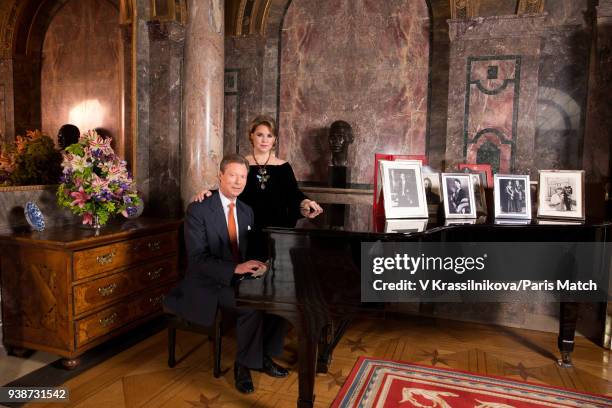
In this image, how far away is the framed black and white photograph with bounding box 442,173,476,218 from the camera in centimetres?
335

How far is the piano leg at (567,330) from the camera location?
11.3ft

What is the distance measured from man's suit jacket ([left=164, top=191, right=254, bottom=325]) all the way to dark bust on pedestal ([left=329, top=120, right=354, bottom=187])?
6.51 ft

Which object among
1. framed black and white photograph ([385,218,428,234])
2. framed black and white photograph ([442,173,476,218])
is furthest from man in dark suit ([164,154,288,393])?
framed black and white photograph ([442,173,476,218])

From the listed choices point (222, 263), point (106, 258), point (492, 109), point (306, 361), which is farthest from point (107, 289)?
point (492, 109)

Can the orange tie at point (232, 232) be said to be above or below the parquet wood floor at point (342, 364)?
above

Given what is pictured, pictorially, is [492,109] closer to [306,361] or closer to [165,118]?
[306,361]

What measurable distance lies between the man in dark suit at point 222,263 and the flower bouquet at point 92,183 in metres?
0.99

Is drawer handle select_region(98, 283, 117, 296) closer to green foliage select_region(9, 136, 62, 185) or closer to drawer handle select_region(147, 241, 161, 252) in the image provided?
drawer handle select_region(147, 241, 161, 252)

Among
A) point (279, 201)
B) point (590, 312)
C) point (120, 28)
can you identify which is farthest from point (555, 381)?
point (120, 28)

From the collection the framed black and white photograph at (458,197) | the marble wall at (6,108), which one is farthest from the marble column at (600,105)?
the marble wall at (6,108)

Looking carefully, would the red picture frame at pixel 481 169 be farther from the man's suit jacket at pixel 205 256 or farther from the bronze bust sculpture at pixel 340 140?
the man's suit jacket at pixel 205 256

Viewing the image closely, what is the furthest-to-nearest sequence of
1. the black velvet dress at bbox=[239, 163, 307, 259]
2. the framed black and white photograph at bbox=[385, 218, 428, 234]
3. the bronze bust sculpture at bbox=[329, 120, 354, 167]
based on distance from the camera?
the bronze bust sculpture at bbox=[329, 120, 354, 167], the black velvet dress at bbox=[239, 163, 307, 259], the framed black and white photograph at bbox=[385, 218, 428, 234]

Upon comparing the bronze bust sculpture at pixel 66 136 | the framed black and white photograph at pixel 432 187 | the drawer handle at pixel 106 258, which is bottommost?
the drawer handle at pixel 106 258
